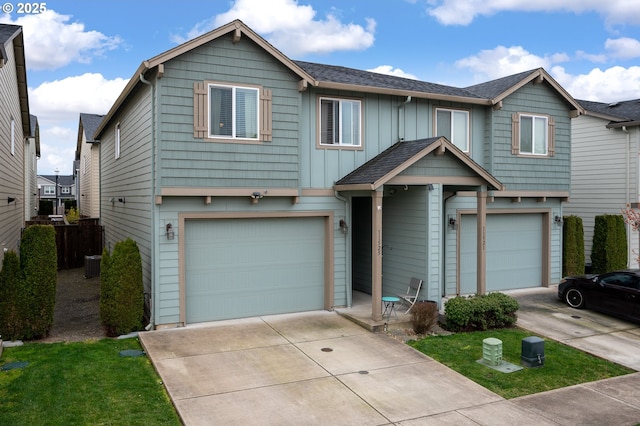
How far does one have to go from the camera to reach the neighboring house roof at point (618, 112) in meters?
18.2

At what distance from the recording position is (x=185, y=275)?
36.5ft

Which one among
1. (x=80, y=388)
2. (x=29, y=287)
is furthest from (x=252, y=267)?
(x=80, y=388)

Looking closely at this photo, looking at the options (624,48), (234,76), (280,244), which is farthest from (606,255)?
(624,48)

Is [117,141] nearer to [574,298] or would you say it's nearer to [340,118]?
[340,118]

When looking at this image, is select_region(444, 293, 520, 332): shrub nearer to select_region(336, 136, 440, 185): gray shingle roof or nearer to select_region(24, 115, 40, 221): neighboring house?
select_region(336, 136, 440, 185): gray shingle roof

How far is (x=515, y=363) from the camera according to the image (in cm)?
914

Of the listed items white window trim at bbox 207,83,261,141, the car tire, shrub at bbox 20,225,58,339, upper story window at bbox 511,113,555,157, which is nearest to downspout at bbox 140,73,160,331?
white window trim at bbox 207,83,261,141

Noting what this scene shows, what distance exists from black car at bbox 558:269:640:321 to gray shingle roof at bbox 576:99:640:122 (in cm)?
823

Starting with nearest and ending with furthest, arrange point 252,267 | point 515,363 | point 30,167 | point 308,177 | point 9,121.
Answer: point 515,363, point 252,267, point 308,177, point 9,121, point 30,167

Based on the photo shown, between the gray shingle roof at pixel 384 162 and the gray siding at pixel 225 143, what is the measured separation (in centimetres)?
147

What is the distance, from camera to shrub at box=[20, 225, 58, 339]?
9.74 metres

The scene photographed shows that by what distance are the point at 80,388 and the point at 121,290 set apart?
113 inches

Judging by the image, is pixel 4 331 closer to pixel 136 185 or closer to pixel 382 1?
pixel 136 185

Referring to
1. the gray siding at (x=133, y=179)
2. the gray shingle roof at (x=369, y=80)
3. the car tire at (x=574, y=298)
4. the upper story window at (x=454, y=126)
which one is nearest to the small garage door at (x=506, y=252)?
the car tire at (x=574, y=298)
